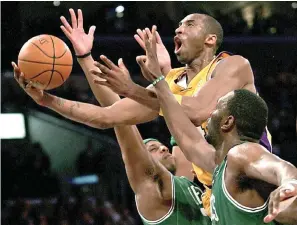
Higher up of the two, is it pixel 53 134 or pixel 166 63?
pixel 166 63

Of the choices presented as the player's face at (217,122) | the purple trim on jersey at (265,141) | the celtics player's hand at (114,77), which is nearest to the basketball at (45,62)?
the celtics player's hand at (114,77)

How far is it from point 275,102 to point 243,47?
118 centimetres

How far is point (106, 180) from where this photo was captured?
10.7 meters

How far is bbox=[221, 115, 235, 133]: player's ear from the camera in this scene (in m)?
3.02

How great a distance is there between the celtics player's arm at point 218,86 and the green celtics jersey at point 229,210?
0.62 m

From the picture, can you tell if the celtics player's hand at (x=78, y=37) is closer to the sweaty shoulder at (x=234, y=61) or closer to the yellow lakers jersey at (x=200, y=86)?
the yellow lakers jersey at (x=200, y=86)

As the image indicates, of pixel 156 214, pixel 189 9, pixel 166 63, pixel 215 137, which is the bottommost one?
pixel 189 9

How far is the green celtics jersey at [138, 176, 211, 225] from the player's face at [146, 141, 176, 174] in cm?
59

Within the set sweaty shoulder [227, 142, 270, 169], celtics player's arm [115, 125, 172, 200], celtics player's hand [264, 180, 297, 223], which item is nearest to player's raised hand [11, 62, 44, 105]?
celtics player's arm [115, 125, 172, 200]

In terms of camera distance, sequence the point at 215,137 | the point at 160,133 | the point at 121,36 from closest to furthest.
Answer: the point at 215,137 < the point at 160,133 < the point at 121,36

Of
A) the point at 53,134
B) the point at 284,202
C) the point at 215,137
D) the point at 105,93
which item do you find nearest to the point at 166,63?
the point at 105,93

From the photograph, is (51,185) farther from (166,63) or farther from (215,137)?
(215,137)

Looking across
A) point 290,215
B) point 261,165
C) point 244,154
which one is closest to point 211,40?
point 244,154

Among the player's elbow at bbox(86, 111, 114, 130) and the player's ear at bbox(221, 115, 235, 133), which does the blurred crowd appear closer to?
the player's elbow at bbox(86, 111, 114, 130)
